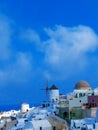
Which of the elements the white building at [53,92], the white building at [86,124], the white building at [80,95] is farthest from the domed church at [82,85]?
the white building at [86,124]

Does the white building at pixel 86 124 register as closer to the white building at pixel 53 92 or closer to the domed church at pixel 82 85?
the domed church at pixel 82 85

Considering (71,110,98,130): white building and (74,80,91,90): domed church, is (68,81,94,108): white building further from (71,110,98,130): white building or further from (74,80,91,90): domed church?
(71,110,98,130): white building

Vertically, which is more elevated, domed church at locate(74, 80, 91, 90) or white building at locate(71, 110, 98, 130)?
domed church at locate(74, 80, 91, 90)

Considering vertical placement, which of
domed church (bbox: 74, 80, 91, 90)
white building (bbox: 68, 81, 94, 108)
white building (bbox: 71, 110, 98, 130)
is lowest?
white building (bbox: 71, 110, 98, 130)

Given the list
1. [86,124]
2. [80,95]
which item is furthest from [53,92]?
[86,124]

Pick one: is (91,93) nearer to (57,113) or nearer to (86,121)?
(57,113)

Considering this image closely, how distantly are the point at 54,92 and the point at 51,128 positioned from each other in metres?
19.0

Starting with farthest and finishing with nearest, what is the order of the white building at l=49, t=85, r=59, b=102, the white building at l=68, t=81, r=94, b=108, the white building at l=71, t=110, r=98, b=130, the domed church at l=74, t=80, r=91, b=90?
the white building at l=49, t=85, r=59, b=102 → the domed church at l=74, t=80, r=91, b=90 → the white building at l=68, t=81, r=94, b=108 → the white building at l=71, t=110, r=98, b=130

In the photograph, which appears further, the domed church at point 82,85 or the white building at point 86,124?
the domed church at point 82,85

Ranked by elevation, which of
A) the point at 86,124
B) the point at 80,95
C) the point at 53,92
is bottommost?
the point at 86,124

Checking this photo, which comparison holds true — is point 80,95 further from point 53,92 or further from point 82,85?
point 53,92

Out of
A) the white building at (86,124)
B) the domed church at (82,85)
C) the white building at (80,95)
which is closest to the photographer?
the white building at (86,124)

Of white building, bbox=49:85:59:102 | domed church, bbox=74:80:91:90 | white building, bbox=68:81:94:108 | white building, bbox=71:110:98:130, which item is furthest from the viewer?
white building, bbox=49:85:59:102

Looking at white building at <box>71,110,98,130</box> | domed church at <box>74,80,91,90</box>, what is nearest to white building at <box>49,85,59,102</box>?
domed church at <box>74,80,91,90</box>
